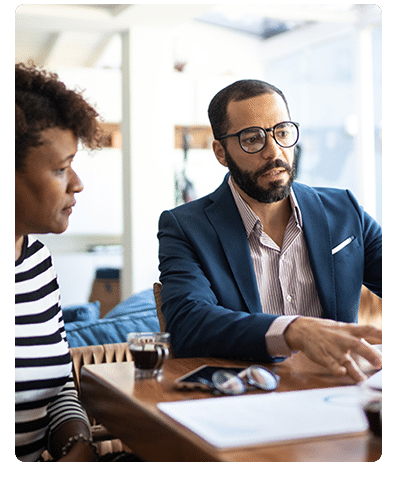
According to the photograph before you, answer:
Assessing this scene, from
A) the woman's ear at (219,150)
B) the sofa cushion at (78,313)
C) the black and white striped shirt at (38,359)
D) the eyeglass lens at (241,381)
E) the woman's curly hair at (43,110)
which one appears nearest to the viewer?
the eyeglass lens at (241,381)

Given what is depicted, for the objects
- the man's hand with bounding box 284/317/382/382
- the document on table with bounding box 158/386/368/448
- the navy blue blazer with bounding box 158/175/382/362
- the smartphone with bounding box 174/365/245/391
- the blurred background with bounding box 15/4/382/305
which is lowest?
the smartphone with bounding box 174/365/245/391

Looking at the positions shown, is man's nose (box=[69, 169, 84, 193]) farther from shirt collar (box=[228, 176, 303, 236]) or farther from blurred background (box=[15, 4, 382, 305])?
blurred background (box=[15, 4, 382, 305])

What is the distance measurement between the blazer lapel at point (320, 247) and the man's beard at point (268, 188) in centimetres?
7

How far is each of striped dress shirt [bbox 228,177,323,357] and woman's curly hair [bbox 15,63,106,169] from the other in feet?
Result: 1.94

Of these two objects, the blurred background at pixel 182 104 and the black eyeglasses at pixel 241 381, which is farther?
the blurred background at pixel 182 104

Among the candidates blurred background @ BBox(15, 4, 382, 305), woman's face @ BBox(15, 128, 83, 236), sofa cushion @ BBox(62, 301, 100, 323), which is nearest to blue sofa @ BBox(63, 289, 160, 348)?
sofa cushion @ BBox(62, 301, 100, 323)

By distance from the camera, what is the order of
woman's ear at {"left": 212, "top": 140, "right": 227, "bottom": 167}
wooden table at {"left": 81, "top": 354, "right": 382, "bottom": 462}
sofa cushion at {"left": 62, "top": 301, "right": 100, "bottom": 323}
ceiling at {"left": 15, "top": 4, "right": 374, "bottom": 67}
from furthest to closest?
ceiling at {"left": 15, "top": 4, "right": 374, "bottom": 67} < sofa cushion at {"left": 62, "top": 301, "right": 100, "bottom": 323} < woman's ear at {"left": 212, "top": 140, "right": 227, "bottom": 167} < wooden table at {"left": 81, "top": 354, "right": 382, "bottom": 462}

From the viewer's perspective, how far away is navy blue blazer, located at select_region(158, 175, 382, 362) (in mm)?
1386

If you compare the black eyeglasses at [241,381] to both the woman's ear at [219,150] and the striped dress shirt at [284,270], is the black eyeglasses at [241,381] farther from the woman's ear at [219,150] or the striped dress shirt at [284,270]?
the woman's ear at [219,150]

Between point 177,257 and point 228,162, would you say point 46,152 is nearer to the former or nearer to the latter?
point 177,257

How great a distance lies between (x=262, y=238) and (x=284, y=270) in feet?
0.34

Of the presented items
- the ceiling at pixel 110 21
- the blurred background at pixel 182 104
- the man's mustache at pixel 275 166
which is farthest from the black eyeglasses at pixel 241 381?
the blurred background at pixel 182 104

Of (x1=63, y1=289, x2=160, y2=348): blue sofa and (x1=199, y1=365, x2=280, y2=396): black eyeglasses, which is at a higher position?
(x1=199, y1=365, x2=280, y2=396): black eyeglasses

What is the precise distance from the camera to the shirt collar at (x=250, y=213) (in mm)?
1687
